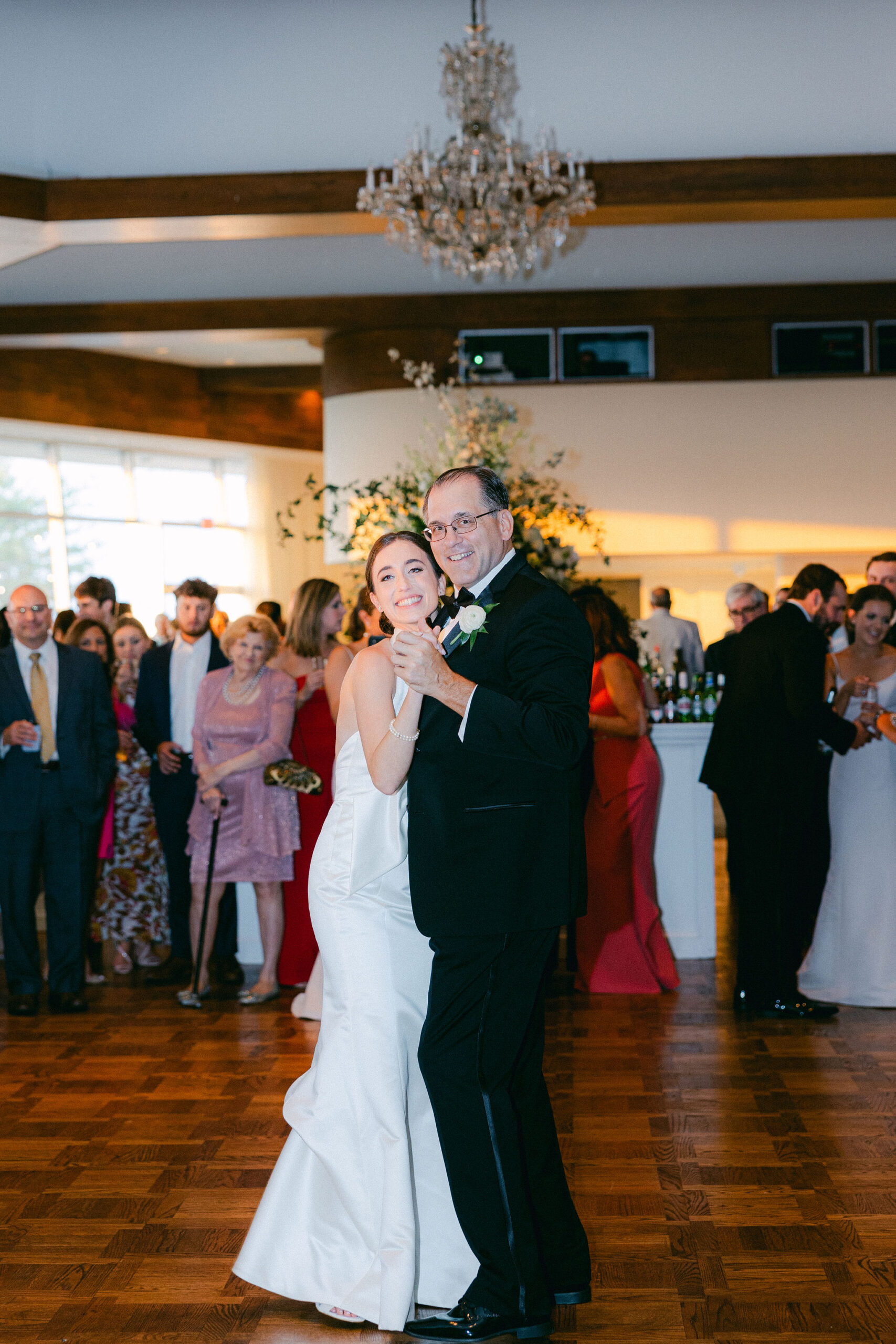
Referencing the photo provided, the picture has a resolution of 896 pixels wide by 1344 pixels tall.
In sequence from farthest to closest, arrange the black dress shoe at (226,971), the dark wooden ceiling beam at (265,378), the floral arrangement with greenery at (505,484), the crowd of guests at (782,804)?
the dark wooden ceiling beam at (265,378), the floral arrangement with greenery at (505,484), the black dress shoe at (226,971), the crowd of guests at (782,804)

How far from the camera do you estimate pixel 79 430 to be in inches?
525

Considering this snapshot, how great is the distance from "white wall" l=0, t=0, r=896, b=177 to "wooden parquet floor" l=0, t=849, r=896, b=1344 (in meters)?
5.09

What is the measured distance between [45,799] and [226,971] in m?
1.17

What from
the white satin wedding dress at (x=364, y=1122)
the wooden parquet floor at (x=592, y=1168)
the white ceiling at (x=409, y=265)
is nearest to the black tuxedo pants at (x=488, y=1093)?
the white satin wedding dress at (x=364, y=1122)

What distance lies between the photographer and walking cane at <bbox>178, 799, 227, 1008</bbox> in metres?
5.29

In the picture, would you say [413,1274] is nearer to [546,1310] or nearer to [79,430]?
[546,1310]

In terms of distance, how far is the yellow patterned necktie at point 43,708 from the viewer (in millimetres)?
5379

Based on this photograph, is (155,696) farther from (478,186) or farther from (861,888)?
(861,888)

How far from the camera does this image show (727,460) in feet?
35.7

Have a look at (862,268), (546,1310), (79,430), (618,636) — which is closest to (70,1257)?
(546,1310)

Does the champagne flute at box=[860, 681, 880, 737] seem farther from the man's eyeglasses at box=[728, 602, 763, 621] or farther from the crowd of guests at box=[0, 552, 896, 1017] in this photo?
the man's eyeglasses at box=[728, 602, 763, 621]

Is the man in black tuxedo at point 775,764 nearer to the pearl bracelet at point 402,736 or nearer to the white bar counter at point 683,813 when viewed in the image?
the white bar counter at point 683,813

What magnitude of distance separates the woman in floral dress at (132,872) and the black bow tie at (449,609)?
3623 mm

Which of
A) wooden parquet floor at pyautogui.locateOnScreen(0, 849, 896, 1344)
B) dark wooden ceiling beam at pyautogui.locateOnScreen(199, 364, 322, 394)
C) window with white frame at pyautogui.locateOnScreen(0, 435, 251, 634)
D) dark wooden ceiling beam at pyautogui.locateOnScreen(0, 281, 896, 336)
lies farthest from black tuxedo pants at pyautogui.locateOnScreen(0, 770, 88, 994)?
dark wooden ceiling beam at pyautogui.locateOnScreen(199, 364, 322, 394)
